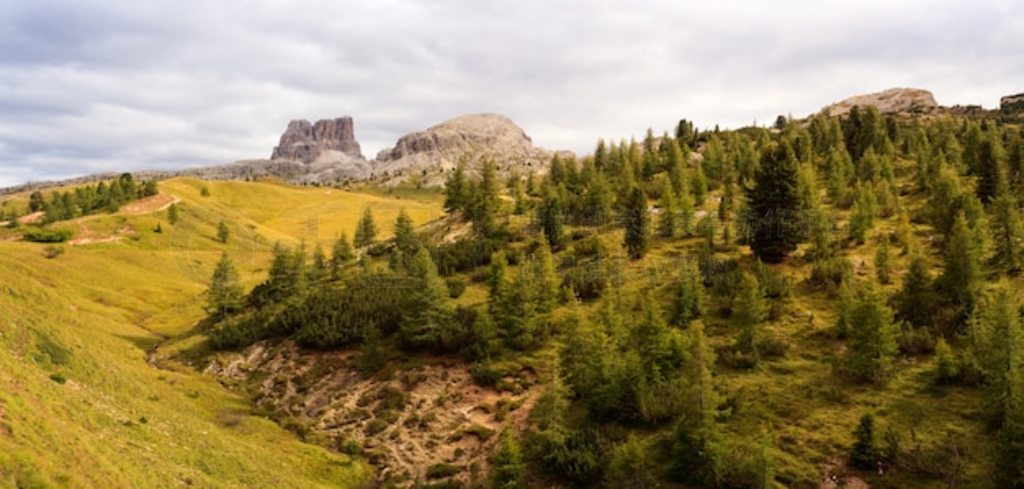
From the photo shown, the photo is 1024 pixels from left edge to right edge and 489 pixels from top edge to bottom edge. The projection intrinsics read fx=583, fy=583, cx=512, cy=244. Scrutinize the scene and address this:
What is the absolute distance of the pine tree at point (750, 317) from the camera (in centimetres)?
4831

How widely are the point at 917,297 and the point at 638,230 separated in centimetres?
3238

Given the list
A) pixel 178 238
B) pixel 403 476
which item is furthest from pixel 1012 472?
pixel 178 238

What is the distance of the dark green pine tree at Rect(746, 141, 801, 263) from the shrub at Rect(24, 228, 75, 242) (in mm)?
144944

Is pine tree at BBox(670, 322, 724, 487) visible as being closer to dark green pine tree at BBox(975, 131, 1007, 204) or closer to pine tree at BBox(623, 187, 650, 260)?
pine tree at BBox(623, 187, 650, 260)

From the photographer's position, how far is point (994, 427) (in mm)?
35531

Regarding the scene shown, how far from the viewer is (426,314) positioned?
58.9 m

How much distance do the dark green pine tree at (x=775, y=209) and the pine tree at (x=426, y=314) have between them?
3637 cm

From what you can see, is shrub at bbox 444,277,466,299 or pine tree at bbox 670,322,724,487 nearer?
pine tree at bbox 670,322,724,487

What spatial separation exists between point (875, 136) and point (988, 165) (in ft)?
156

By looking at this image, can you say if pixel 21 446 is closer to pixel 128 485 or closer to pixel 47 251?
pixel 128 485

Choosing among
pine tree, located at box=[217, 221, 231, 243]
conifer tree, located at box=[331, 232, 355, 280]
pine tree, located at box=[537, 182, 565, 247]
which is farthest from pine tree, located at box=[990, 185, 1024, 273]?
pine tree, located at box=[217, 221, 231, 243]

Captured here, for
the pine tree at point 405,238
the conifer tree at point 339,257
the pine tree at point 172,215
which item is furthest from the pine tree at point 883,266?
the pine tree at point 172,215

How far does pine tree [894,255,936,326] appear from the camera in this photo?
4828 centimetres

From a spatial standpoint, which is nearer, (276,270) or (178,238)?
(276,270)
